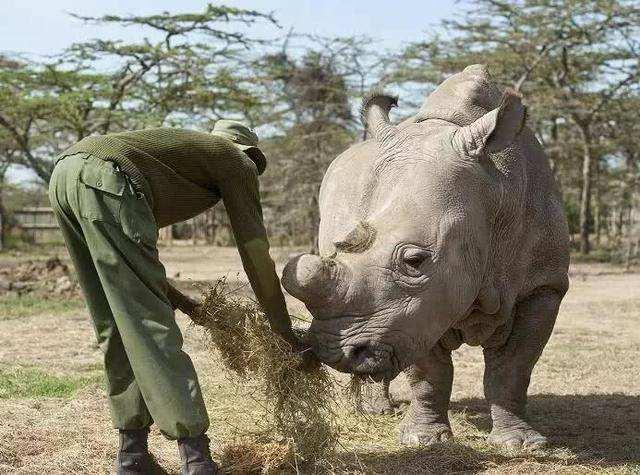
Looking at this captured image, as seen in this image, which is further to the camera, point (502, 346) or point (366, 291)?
point (502, 346)

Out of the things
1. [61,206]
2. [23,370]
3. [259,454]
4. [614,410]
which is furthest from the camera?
[23,370]

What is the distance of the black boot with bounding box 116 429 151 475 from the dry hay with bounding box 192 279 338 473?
424 mm

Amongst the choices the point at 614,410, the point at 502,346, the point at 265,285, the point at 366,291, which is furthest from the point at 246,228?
the point at 614,410

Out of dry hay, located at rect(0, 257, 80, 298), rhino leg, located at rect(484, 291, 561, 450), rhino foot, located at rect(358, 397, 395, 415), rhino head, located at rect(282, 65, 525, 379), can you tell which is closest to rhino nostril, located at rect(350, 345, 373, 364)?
rhino head, located at rect(282, 65, 525, 379)

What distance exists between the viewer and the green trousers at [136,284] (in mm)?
3777

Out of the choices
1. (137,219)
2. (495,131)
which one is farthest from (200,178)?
(495,131)

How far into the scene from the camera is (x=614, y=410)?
6738 mm

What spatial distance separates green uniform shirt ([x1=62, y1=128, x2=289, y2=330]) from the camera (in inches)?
157

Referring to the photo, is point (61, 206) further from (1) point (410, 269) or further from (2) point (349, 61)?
(2) point (349, 61)

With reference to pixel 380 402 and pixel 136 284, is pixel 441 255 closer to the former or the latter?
pixel 136 284

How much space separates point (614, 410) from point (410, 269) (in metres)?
3.24

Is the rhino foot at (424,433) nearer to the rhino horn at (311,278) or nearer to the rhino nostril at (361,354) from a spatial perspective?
the rhino nostril at (361,354)

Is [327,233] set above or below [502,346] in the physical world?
above

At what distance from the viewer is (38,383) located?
A: 712 centimetres
